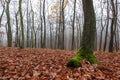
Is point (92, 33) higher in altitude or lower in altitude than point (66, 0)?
lower

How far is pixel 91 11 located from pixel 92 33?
3.42 ft

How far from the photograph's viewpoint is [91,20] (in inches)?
310

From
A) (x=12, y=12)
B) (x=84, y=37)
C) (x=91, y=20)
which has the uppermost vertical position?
(x=12, y=12)

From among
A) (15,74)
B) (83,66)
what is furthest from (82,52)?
(15,74)

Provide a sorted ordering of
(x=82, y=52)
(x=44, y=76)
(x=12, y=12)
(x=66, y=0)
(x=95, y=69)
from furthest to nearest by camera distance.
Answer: (x=12, y=12)
(x=66, y=0)
(x=82, y=52)
(x=95, y=69)
(x=44, y=76)

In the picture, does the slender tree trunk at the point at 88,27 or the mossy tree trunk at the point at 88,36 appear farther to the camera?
the slender tree trunk at the point at 88,27

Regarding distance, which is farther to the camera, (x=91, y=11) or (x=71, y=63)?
(x=91, y=11)

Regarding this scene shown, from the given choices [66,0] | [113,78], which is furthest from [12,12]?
[113,78]

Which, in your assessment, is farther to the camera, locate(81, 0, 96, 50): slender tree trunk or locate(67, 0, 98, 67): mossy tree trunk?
locate(81, 0, 96, 50): slender tree trunk

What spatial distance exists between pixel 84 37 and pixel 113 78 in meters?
2.80

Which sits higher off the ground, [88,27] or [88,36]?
[88,27]

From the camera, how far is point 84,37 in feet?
25.7

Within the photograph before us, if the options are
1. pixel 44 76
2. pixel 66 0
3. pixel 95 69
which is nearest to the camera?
pixel 44 76

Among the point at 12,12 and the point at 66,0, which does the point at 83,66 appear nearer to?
the point at 66,0
